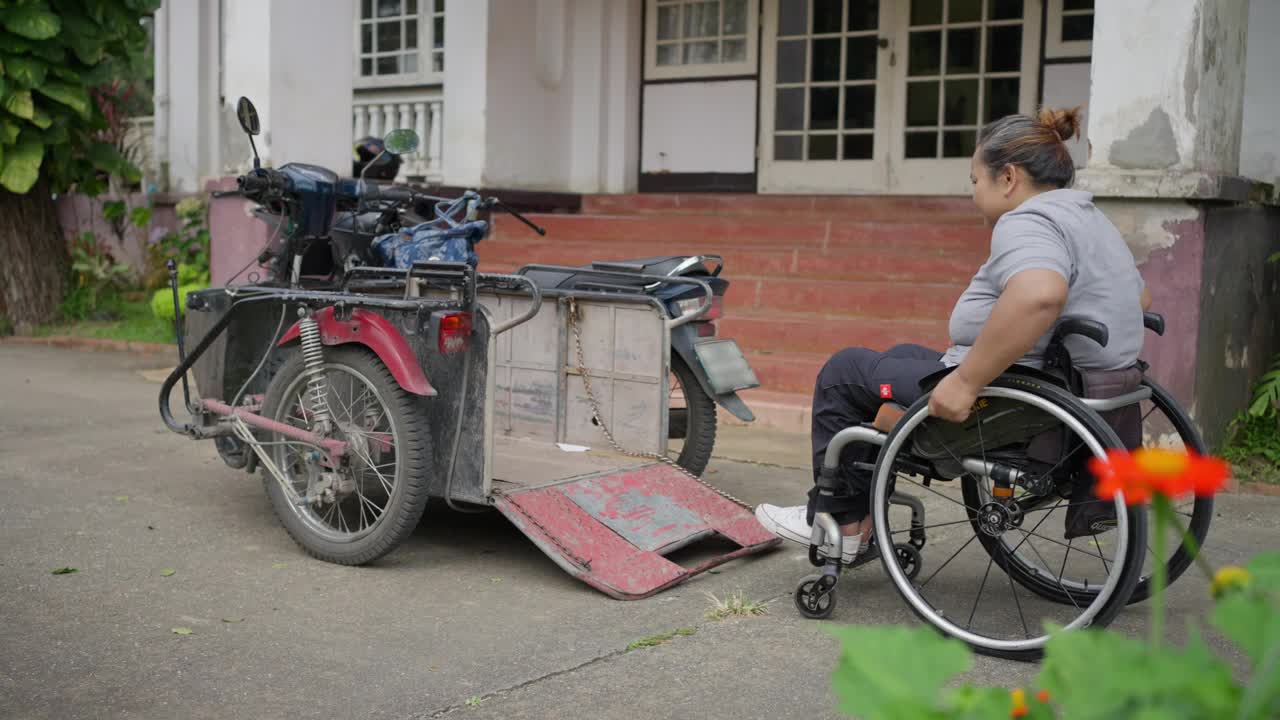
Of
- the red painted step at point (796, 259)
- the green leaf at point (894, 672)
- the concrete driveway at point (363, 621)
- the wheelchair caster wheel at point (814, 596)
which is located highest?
the red painted step at point (796, 259)

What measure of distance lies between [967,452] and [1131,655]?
2.43m

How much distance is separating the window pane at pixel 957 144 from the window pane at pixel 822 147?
3.30ft

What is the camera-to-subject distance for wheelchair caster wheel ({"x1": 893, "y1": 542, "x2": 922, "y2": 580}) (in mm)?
3938

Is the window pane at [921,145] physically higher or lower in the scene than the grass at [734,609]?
higher

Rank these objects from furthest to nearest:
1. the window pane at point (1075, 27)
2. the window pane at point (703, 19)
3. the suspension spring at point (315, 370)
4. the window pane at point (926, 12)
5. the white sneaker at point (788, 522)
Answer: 1. the window pane at point (703, 19)
2. the window pane at point (926, 12)
3. the window pane at point (1075, 27)
4. the suspension spring at point (315, 370)
5. the white sneaker at point (788, 522)

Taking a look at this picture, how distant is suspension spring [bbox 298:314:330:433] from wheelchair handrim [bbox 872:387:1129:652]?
6.22ft

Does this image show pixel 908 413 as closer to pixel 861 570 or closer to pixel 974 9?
pixel 861 570

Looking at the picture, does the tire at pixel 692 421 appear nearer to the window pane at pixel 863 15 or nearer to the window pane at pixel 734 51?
the window pane at pixel 863 15

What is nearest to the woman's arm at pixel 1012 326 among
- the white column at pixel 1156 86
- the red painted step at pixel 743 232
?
the white column at pixel 1156 86

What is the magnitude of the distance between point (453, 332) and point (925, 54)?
7767 millimetres

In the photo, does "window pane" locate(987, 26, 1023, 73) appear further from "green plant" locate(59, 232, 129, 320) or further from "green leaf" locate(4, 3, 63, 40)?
"green plant" locate(59, 232, 129, 320)

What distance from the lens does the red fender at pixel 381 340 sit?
13.4 ft

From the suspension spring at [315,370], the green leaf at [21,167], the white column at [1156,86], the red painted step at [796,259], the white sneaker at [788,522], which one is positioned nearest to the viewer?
the white sneaker at [788,522]

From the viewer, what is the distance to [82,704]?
3.04 meters
